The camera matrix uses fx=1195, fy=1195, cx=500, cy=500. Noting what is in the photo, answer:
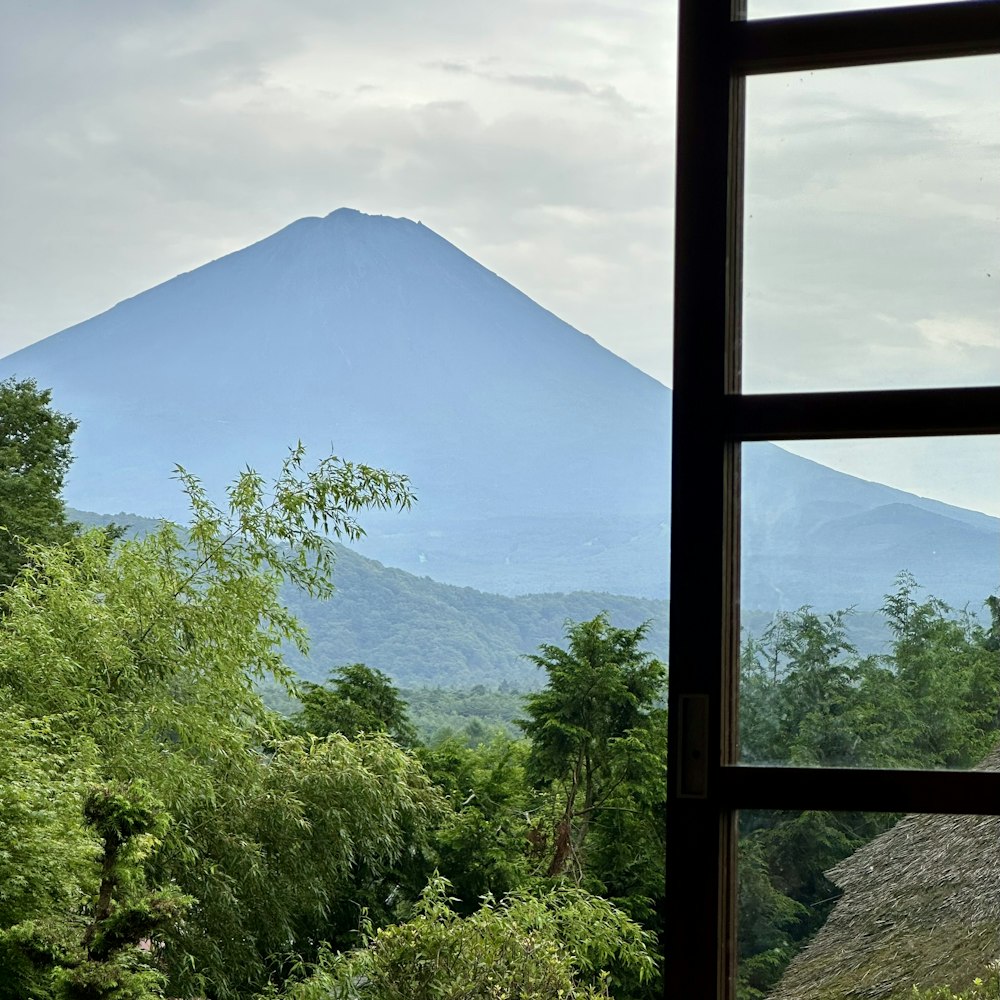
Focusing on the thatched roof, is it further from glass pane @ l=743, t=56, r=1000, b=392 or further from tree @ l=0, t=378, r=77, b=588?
tree @ l=0, t=378, r=77, b=588

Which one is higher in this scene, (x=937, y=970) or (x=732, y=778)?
(x=732, y=778)

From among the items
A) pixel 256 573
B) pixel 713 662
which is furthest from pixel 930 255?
pixel 256 573

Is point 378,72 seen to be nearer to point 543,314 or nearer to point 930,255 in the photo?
point 543,314

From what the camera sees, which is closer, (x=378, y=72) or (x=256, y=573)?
(x=256, y=573)

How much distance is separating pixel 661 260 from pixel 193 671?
28253 mm

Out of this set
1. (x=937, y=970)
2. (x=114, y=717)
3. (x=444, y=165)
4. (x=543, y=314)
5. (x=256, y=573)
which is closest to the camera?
(x=937, y=970)

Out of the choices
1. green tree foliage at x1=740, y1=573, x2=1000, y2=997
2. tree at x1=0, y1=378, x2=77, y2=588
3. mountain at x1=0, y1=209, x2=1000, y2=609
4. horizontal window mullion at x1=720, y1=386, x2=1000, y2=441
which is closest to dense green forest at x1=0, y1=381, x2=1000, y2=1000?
green tree foliage at x1=740, y1=573, x2=1000, y2=997

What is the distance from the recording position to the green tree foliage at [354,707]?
28.8 feet

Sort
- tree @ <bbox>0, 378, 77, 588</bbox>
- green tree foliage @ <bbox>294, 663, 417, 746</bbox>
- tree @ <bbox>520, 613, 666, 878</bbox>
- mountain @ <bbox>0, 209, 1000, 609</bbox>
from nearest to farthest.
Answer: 1. tree @ <bbox>520, 613, 666, 878</bbox>
2. green tree foliage @ <bbox>294, 663, 417, 746</bbox>
3. tree @ <bbox>0, 378, 77, 588</bbox>
4. mountain @ <bbox>0, 209, 1000, 609</bbox>

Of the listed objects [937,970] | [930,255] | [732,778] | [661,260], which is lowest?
[937,970]

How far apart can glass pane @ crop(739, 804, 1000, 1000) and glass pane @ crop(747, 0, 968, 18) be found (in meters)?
0.70

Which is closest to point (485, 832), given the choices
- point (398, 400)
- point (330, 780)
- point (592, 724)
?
point (592, 724)

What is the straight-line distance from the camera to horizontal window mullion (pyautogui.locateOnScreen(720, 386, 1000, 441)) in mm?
1075

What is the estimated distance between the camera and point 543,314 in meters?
40.5
